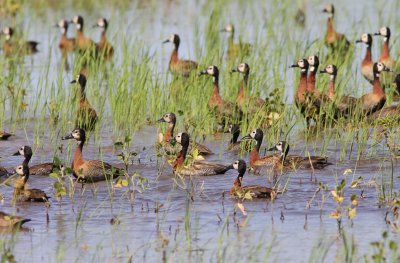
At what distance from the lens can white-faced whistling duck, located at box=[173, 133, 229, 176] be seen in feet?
39.5

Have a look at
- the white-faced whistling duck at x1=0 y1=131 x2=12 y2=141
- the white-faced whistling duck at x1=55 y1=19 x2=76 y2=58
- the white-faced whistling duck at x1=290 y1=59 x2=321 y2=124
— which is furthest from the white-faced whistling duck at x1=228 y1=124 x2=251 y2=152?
the white-faced whistling duck at x1=55 y1=19 x2=76 y2=58

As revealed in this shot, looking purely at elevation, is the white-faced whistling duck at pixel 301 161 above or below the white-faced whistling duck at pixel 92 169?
above

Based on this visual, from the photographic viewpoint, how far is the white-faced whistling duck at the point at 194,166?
1203cm

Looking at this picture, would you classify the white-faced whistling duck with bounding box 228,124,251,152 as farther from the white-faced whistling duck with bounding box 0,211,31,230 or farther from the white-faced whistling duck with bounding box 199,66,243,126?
the white-faced whistling duck with bounding box 0,211,31,230

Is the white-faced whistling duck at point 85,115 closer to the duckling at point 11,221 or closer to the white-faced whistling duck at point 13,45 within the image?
the duckling at point 11,221

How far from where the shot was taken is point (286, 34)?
17.8 metres

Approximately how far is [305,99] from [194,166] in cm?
257

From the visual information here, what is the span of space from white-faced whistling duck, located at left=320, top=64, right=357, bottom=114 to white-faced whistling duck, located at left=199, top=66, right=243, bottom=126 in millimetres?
1188

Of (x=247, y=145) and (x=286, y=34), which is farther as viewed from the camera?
(x=286, y=34)

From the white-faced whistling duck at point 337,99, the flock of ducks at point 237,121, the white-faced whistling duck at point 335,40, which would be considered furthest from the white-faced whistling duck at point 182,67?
the white-faced whistling duck at point 335,40

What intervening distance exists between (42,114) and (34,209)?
12.2 feet

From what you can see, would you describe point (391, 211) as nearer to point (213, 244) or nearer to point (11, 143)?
point (213, 244)

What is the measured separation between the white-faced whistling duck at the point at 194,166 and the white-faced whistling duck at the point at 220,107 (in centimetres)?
168

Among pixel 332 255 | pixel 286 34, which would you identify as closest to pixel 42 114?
pixel 286 34
